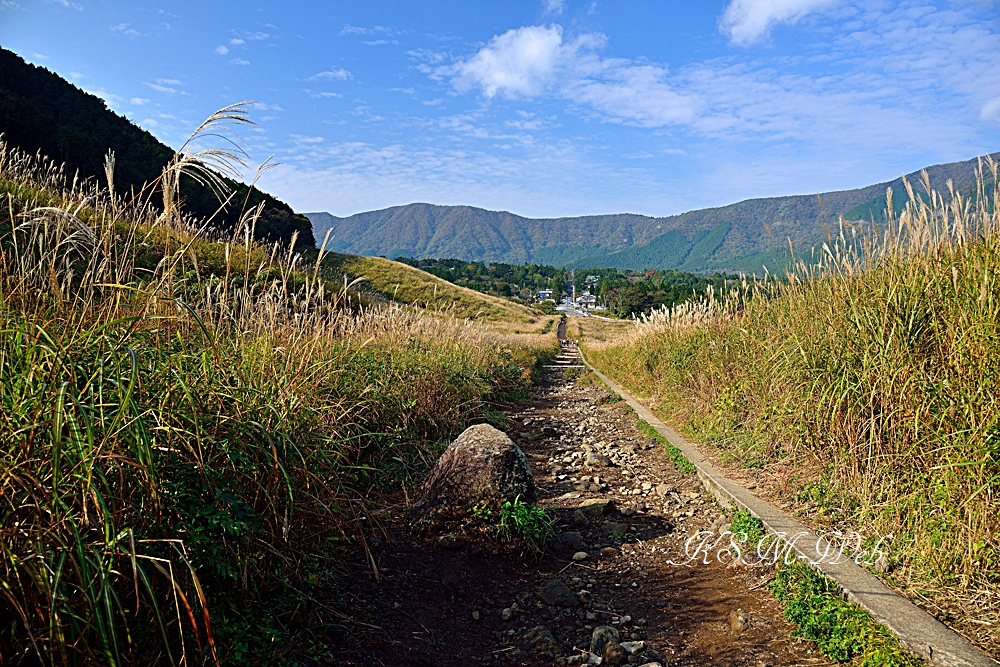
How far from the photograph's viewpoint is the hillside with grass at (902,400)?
283 centimetres

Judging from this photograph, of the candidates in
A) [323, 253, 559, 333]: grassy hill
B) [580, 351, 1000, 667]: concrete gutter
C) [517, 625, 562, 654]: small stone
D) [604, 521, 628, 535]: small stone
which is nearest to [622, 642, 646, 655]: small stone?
[517, 625, 562, 654]: small stone

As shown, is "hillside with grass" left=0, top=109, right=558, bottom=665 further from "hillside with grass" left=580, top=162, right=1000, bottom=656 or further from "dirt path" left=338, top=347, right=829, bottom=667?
"hillside with grass" left=580, top=162, right=1000, bottom=656

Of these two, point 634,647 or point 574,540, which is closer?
point 634,647

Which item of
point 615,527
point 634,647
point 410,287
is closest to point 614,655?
point 634,647

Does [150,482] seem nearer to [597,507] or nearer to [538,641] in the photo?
[538,641]

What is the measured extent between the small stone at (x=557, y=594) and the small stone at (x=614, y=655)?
577mm

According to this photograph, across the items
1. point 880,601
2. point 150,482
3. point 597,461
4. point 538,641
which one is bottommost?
point 597,461

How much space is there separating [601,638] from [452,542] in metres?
1.29

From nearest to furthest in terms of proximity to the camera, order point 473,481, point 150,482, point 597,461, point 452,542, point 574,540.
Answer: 1. point 150,482
2. point 452,542
3. point 473,481
4. point 574,540
5. point 597,461

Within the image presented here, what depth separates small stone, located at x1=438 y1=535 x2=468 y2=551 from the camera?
3.83 meters

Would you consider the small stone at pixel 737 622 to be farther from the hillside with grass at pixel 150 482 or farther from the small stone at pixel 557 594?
the hillside with grass at pixel 150 482

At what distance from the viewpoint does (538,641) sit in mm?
2893

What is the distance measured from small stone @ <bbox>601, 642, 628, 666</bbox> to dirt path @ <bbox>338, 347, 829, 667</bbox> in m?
0.05

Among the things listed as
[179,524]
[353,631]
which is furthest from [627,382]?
[179,524]
